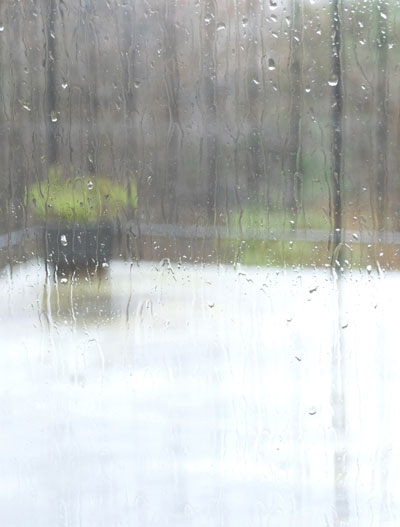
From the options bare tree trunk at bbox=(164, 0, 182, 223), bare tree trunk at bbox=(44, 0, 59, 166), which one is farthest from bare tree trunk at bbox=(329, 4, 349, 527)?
bare tree trunk at bbox=(44, 0, 59, 166)

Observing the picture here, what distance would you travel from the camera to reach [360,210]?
977 millimetres

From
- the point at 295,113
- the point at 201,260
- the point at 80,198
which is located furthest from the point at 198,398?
the point at 295,113

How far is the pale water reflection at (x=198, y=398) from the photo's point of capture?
3.24 feet

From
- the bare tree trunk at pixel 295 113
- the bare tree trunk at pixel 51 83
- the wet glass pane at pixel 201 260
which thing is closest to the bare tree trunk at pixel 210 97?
the wet glass pane at pixel 201 260

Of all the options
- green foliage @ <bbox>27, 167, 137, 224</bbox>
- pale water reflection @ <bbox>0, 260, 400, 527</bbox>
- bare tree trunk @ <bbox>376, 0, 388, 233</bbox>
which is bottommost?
pale water reflection @ <bbox>0, 260, 400, 527</bbox>

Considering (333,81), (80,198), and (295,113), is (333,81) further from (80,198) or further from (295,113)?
(80,198)

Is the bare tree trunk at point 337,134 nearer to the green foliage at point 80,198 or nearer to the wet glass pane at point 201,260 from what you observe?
the wet glass pane at point 201,260

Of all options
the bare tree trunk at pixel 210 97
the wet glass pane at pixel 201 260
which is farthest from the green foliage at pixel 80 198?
the bare tree trunk at pixel 210 97

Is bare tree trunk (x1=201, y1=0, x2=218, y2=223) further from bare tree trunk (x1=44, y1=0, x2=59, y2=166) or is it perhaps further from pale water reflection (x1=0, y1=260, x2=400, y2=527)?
bare tree trunk (x1=44, y1=0, x2=59, y2=166)

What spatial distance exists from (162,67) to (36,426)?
0.64 metres

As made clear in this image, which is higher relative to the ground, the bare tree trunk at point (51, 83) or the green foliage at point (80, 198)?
the bare tree trunk at point (51, 83)

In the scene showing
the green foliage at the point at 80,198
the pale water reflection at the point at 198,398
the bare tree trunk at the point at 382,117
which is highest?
the bare tree trunk at the point at 382,117

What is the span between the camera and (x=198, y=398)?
1.01 meters

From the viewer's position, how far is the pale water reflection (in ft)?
3.24
